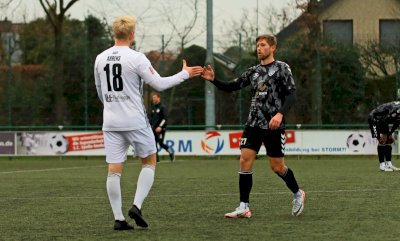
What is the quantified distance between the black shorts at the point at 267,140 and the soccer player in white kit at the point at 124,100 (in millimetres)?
1417

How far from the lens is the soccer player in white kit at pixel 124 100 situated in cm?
911

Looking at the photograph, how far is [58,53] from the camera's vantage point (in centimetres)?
3509

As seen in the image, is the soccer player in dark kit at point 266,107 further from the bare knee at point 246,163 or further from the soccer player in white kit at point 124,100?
the soccer player in white kit at point 124,100

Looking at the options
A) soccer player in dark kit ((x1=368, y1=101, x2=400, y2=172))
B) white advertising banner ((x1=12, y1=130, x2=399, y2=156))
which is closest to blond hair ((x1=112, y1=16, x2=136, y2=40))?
soccer player in dark kit ((x1=368, y1=101, x2=400, y2=172))

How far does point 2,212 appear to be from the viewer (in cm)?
1137

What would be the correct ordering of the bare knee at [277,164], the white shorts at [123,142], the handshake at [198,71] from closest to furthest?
the white shorts at [123,142]
the handshake at [198,71]
the bare knee at [277,164]

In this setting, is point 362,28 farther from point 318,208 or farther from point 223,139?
point 318,208

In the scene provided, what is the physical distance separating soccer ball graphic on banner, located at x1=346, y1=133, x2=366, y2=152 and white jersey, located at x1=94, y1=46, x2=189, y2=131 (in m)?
21.3

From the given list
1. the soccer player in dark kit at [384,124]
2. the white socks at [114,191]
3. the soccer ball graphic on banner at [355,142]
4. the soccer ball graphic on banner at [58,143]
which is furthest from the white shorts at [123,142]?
the soccer ball graphic on banner at [58,143]

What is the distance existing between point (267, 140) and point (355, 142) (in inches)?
790

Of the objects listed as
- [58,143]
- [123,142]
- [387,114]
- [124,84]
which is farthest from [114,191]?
[58,143]

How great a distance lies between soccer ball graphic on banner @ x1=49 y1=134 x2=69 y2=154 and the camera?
31.5m

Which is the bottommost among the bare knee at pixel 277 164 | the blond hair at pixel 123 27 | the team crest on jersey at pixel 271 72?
the bare knee at pixel 277 164

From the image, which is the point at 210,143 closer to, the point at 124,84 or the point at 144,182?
the point at 144,182
